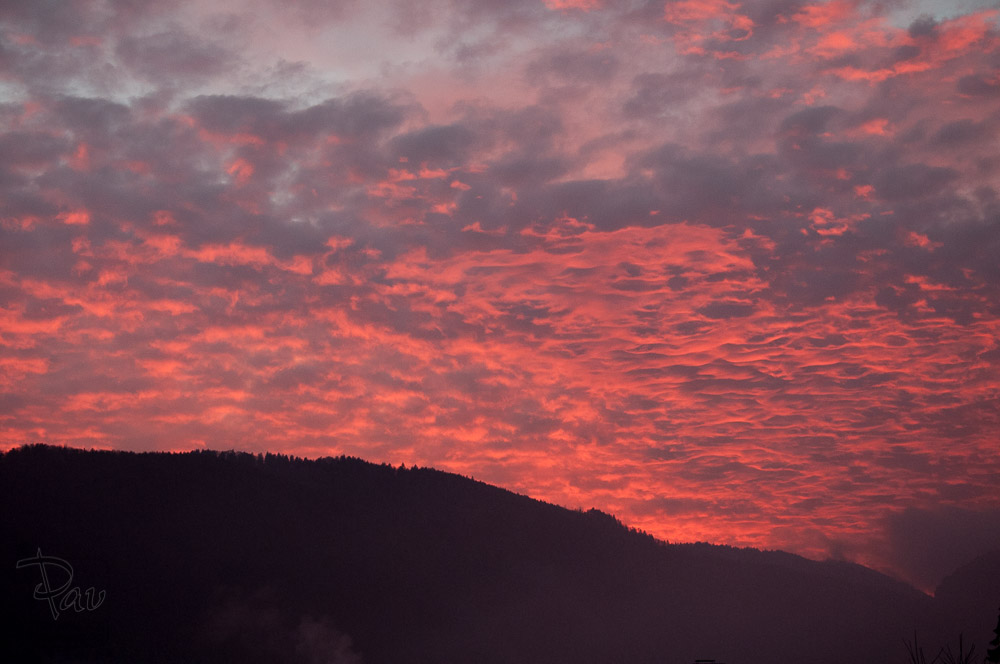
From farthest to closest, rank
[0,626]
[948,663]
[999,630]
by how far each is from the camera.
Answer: [0,626]
[948,663]
[999,630]

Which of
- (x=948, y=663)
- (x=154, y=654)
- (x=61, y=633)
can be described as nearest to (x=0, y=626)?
(x=61, y=633)

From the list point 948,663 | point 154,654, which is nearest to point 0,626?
point 154,654

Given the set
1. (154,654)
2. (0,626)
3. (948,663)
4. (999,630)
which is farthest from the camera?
(154,654)

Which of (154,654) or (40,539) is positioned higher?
(40,539)

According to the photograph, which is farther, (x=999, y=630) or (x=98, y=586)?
(x=98, y=586)

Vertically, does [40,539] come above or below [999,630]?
above

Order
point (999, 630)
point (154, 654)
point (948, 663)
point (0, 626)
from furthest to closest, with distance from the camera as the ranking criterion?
point (154, 654)
point (0, 626)
point (948, 663)
point (999, 630)

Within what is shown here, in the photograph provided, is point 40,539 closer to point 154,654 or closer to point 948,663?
point 154,654

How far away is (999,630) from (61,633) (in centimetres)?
17639

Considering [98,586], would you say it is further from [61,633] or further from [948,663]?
A: [948,663]

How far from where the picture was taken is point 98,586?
197 meters

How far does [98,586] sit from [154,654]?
19505mm

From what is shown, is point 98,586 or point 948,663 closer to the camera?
point 948,663

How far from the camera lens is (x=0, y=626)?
578 feet
